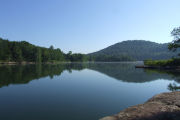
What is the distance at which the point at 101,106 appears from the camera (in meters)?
11.2

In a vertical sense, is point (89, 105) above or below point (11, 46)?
below

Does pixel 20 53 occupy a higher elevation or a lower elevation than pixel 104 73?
higher

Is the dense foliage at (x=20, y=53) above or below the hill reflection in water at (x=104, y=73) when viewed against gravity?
above

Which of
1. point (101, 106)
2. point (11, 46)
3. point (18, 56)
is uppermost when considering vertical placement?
point (11, 46)

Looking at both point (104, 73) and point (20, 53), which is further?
point (20, 53)

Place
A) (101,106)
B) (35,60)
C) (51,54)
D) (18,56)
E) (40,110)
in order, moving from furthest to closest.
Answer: (51,54)
(35,60)
(18,56)
(101,106)
(40,110)

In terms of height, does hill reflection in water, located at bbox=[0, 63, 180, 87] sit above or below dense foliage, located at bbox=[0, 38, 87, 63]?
below

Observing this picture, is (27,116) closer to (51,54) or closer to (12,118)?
(12,118)

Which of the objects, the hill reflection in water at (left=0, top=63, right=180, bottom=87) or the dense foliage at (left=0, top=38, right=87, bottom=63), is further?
the dense foliage at (left=0, top=38, right=87, bottom=63)

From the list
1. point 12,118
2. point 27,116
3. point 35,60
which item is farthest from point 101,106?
point 35,60

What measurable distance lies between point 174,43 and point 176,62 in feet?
24.3

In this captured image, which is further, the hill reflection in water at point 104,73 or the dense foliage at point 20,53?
the dense foliage at point 20,53

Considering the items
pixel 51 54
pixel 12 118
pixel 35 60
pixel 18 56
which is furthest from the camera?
pixel 51 54

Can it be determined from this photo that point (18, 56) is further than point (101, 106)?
Yes
